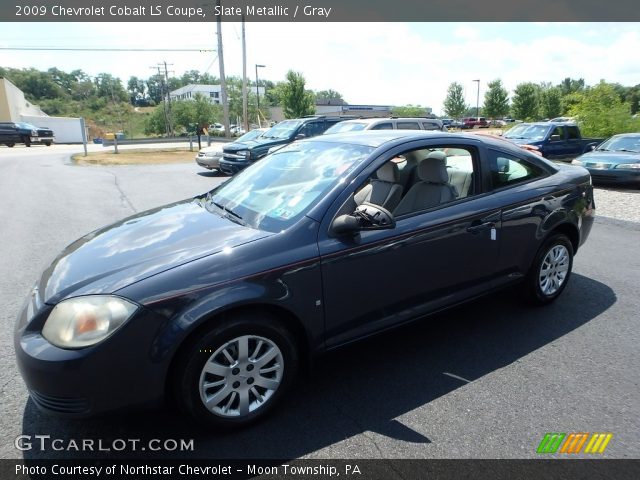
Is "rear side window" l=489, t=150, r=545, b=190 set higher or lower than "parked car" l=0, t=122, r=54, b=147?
lower

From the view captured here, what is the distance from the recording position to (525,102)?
51.1 m

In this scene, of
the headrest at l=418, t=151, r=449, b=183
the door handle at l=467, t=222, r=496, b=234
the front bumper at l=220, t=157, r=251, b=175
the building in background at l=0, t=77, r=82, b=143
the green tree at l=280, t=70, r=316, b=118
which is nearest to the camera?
the door handle at l=467, t=222, r=496, b=234

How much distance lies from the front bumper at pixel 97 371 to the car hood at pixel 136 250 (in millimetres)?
261

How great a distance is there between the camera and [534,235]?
3.79 meters

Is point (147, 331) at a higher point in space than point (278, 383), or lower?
higher

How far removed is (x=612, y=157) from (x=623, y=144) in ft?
4.34

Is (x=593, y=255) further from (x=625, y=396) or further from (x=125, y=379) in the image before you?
(x=125, y=379)

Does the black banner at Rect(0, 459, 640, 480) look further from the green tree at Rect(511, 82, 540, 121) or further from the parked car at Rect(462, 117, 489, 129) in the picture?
the parked car at Rect(462, 117, 489, 129)

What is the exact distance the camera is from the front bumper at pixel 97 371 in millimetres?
2115

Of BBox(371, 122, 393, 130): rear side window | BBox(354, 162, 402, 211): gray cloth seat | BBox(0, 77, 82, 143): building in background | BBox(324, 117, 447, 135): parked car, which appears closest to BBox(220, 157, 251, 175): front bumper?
BBox(324, 117, 447, 135): parked car

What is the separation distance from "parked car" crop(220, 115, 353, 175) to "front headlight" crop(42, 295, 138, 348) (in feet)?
35.9

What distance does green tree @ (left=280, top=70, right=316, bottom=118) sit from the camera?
3997 cm

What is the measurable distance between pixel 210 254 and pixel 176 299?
33cm

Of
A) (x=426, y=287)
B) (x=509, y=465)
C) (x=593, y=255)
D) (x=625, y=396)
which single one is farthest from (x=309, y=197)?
(x=593, y=255)
